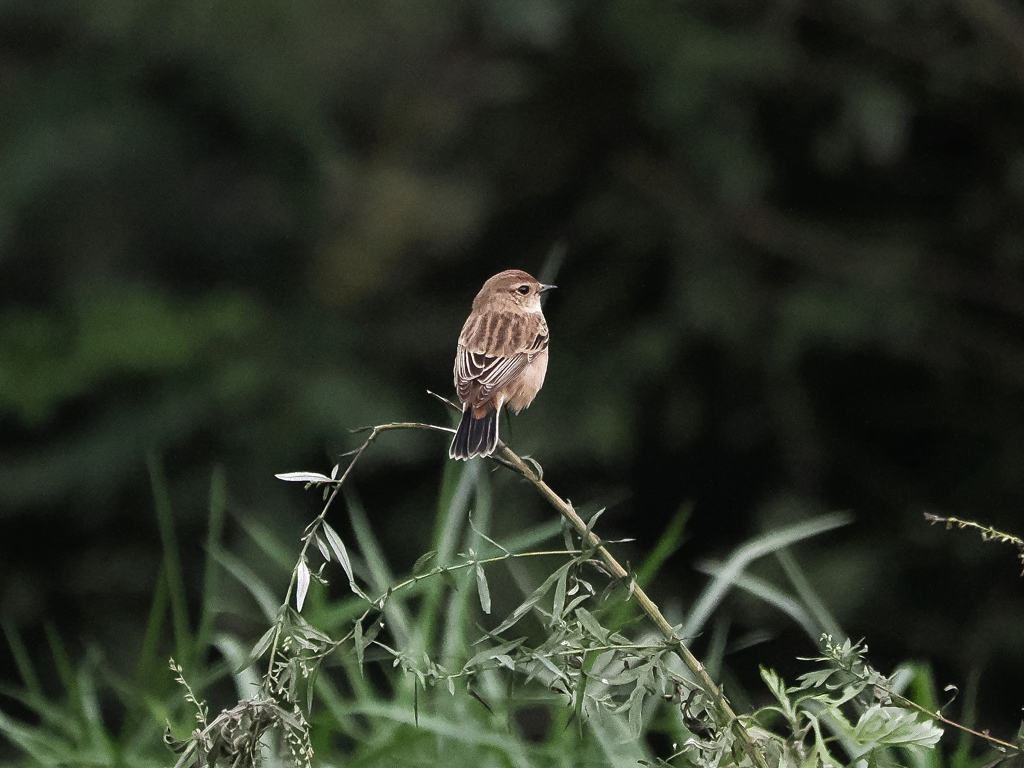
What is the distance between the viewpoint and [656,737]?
9.63 ft

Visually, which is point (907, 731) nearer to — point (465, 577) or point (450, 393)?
Result: point (465, 577)

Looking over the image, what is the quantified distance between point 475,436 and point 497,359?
525mm

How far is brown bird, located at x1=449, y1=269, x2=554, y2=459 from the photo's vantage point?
1999mm

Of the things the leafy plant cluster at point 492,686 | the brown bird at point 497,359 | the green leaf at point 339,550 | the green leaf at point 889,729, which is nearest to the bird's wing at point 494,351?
the brown bird at point 497,359

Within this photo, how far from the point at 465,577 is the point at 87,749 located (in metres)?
0.75

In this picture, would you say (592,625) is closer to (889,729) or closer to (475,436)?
(889,729)

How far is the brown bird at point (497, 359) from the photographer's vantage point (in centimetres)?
200

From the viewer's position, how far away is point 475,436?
184 centimetres

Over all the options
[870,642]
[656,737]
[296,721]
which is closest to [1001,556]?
[870,642]

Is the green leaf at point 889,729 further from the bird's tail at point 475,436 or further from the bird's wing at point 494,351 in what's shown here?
the bird's wing at point 494,351

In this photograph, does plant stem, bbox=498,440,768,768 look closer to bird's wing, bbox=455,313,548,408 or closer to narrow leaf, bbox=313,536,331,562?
narrow leaf, bbox=313,536,331,562

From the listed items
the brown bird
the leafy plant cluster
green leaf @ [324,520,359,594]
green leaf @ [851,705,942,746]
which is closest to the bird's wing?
the brown bird

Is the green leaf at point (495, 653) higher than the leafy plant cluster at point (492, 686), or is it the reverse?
the green leaf at point (495, 653)

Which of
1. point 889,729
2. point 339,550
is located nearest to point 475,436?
point 339,550
